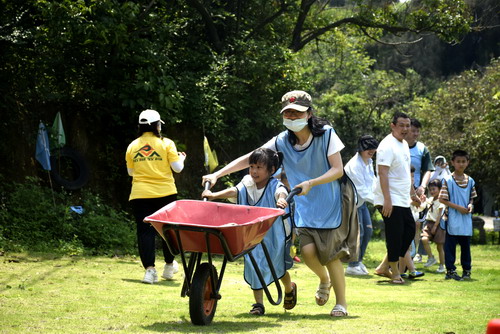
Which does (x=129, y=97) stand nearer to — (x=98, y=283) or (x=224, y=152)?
(x=224, y=152)

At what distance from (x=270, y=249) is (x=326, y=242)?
1.61 feet

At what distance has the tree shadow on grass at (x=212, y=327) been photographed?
611cm

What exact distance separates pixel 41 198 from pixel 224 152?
15.1 ft

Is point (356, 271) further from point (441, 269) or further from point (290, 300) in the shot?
point (290, 300)

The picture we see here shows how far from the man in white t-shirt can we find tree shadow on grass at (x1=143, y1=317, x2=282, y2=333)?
12.9 ft

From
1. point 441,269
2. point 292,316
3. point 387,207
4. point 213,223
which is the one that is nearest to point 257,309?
point 292,316

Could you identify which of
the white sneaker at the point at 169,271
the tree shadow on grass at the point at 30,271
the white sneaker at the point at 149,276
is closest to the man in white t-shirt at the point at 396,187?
the white sneaker at the point at 169,271

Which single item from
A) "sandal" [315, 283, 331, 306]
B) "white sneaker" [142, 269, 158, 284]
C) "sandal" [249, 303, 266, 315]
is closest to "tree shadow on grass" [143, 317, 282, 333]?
"sandal" [249, 303, 266, 315]

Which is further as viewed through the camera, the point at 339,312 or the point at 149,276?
the point at 149,276

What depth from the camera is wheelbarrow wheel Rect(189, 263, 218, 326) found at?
20.7 feet

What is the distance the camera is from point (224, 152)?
17125mm

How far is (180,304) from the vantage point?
25.5 ft

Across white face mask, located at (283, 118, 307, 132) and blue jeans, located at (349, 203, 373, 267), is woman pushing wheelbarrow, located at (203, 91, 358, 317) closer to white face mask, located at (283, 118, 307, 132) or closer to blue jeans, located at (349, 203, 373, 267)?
white face mask, located at (283, 118, 307, 132)

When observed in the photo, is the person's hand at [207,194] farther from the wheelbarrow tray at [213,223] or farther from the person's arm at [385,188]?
the person's arm at [385,188]
